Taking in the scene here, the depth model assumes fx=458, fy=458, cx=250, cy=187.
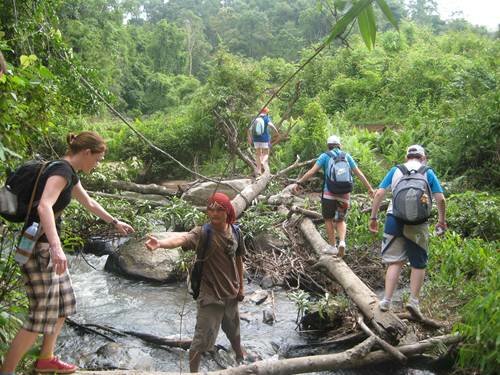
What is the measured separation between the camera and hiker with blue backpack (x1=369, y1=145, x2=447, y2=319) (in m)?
4.38

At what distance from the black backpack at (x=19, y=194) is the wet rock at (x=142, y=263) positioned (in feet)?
14.1

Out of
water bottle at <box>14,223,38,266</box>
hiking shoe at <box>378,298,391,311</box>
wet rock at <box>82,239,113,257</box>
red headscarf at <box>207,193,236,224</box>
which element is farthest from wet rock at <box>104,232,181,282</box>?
water bottle at <box>14,223,38,266</box>

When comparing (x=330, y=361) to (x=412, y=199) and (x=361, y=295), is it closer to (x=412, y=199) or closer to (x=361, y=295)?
(x=361, y=295)

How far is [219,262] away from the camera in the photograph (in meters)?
3.95

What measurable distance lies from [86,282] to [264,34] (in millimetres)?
43711

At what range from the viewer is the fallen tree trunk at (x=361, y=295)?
4.25m

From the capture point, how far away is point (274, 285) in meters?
6.99

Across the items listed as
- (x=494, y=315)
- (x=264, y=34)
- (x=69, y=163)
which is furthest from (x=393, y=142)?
(x=264, y=34)

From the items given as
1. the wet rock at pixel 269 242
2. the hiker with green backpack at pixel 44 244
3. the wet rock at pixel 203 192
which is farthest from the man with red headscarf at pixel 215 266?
the wet rock at pixel 203 192

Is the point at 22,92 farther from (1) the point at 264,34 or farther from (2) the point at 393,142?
(1) the point at 264,34

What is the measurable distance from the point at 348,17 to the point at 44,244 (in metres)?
2.58

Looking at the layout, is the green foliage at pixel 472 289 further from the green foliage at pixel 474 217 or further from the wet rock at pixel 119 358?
the wet rock at pixel 119 358

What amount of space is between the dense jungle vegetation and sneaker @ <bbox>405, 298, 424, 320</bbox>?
377 mm

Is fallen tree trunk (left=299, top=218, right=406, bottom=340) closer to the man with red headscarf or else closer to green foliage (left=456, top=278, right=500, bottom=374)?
green foliage (left=456, top=278, right=500, bottom=374)
